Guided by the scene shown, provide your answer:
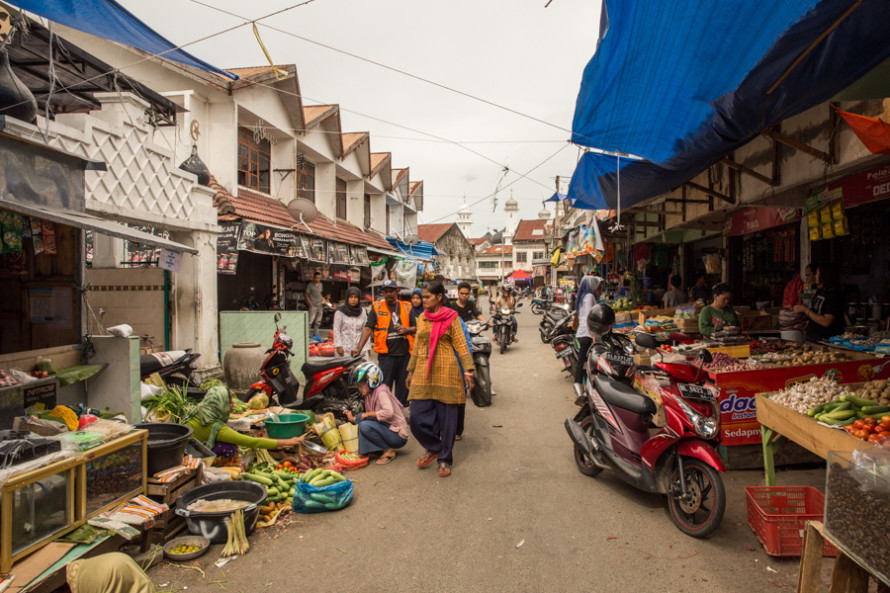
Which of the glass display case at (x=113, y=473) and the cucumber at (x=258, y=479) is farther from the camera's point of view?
the cucumber at (x=258, y=479)

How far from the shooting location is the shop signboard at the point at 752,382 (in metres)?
4.73

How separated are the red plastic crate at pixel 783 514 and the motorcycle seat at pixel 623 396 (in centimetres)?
91

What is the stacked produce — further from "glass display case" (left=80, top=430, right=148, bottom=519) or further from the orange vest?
"glass display case" (left=80, top=430, right=148, bottom=519)

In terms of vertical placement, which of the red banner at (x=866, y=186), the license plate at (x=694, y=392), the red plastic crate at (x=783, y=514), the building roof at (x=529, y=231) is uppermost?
the building roof at (x=529, y=231)

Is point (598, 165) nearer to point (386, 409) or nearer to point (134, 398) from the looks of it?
point (386, 409)

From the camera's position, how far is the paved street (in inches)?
124

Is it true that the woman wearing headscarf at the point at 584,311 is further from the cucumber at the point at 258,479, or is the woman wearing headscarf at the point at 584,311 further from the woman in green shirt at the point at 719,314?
the cucumber at the point at 258,479

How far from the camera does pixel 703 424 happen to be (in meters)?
3.71

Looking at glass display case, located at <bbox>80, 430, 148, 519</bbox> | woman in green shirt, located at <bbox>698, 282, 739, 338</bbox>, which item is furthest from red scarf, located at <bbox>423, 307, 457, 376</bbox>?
woman in green shirt, located at <bbox>698, 282, 739, 338</bbox>

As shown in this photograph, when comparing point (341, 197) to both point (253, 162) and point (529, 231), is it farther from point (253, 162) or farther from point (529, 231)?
point (529, 231)

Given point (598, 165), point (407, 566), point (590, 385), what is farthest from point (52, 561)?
point (598, 165)

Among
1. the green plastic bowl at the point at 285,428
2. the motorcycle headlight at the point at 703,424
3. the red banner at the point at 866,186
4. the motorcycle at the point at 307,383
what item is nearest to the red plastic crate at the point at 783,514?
the motorcycle headlight at the point at 703,424

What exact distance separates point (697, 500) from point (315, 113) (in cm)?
1603

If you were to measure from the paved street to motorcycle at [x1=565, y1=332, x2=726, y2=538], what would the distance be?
23cm
